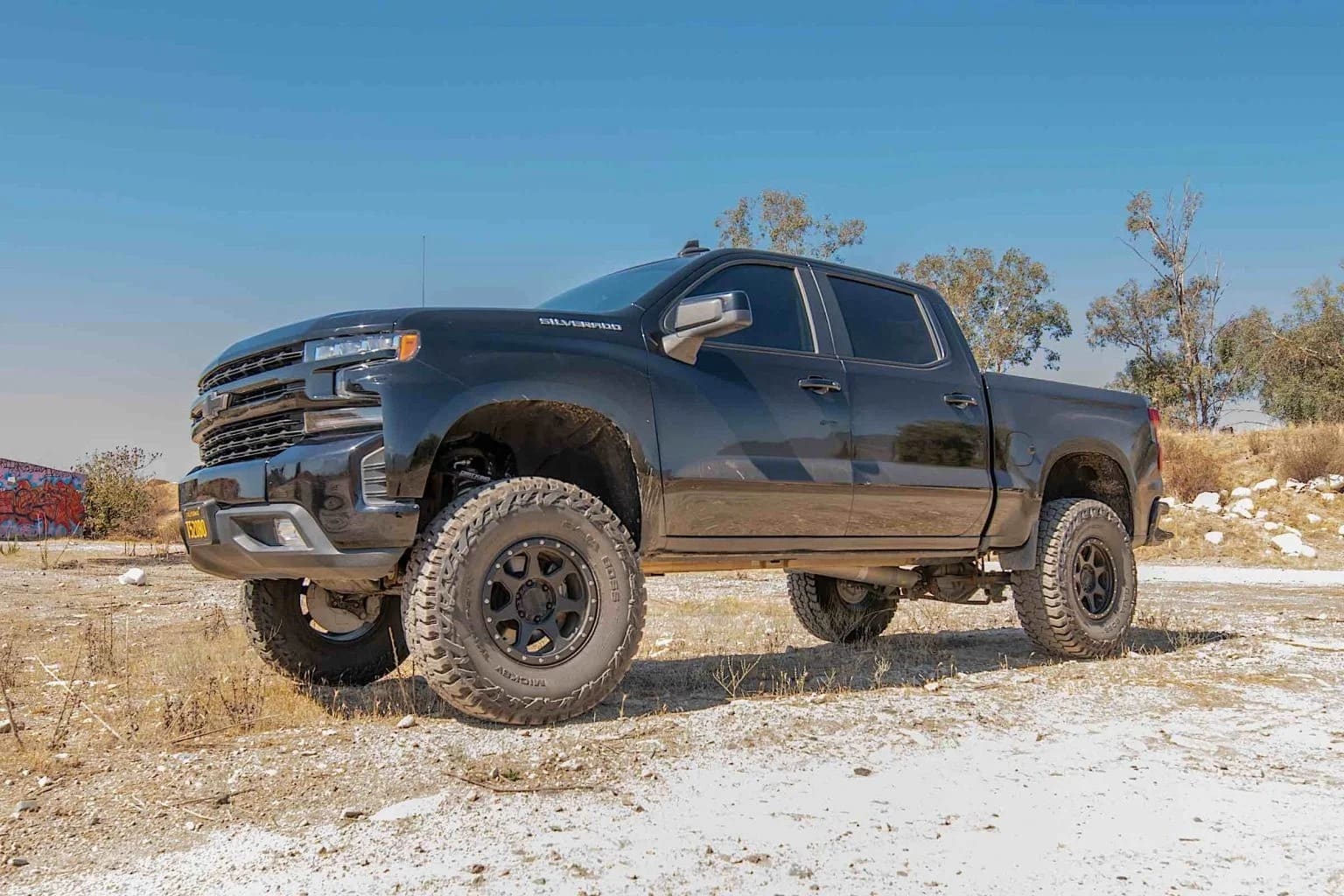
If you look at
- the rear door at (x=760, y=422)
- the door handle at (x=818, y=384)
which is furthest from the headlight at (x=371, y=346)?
the door handle at (x=818, y=384)

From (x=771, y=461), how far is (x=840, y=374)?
74 cm

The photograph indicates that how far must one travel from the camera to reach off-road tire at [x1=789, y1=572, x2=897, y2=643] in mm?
7387

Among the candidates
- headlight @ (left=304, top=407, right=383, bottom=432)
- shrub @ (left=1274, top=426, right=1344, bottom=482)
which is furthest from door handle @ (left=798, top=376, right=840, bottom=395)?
shrub @ (left=1274, top=426, right=1344, bottom=482)

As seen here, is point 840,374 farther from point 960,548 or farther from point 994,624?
point 994,624

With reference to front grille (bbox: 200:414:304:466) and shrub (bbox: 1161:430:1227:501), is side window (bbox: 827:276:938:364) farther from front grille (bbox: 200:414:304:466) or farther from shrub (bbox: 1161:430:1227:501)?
shrub (bbox: 1161:430:1227:501)

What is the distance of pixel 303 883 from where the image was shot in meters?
2.55

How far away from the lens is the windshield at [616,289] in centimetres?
495

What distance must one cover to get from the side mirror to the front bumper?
55.2 inches

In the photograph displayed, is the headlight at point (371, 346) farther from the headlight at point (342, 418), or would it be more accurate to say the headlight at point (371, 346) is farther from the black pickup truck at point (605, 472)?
the headlight at point (342, 418)

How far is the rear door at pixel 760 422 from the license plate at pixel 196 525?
1906 millimetres

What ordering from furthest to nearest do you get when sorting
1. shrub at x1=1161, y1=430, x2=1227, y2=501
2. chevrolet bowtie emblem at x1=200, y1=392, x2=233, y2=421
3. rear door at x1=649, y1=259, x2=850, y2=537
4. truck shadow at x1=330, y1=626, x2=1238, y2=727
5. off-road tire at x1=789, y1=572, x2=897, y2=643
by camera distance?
shrub at x1=1161, y1=430, x2=1227, y2=501
off-road tire at x1=789, y1=572, x2=897, y2=643
truck shadow at x1=330, y1=626, x2=1238, y2=727
rear door at x1=649, y1=259, x2=850, y2=537
chevrolet bowtie emblem at x1=200, y1=392, x2=233, y2=421

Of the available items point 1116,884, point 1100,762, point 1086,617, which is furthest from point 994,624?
point 1116,884

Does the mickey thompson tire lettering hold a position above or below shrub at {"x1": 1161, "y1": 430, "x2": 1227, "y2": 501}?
below

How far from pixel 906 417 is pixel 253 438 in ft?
10.7
